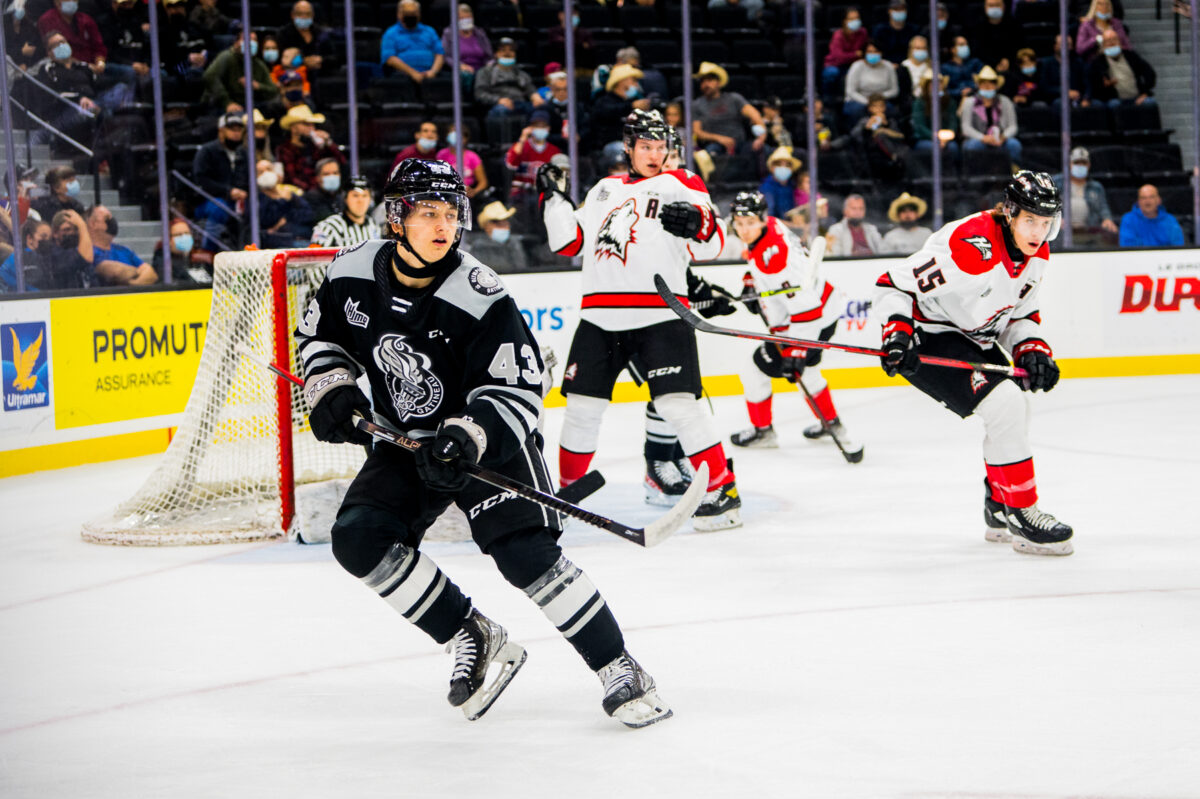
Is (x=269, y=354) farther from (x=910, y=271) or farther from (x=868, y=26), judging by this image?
(x=868, y=26)

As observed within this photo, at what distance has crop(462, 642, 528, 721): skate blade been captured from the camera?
263 centimetres

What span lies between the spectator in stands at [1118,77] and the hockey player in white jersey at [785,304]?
402 centimetres

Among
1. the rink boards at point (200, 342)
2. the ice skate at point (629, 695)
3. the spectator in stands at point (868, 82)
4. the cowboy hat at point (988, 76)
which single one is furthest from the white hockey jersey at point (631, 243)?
the cowboy hat at point (988, 76)

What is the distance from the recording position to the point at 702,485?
2582 millimetres

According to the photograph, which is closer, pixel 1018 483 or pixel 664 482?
pixel 1018 483

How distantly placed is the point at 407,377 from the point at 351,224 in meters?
3.52

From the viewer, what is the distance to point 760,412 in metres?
6.11

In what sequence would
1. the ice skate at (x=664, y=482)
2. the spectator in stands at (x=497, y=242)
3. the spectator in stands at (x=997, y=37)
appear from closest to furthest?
the ice skate at (x=664, y=482)
the spectator in stands at (x=497, y=242)
the spectator in stands at (x=997, y=37)

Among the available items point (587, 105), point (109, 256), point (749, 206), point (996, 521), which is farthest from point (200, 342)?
point (996, 521)

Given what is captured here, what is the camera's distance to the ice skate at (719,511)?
14.4ft

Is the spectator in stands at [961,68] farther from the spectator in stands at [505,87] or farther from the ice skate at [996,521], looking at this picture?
the ice skate at [996,521]

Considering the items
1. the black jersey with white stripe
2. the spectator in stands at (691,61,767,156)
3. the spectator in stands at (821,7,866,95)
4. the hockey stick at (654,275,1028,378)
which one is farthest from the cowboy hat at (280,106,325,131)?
the black jersey with white stripe

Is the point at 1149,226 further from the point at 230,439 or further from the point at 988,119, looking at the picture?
the point at 230,439

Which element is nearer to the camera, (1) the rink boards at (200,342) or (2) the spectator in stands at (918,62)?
(1) the rink boards at (200,342)
